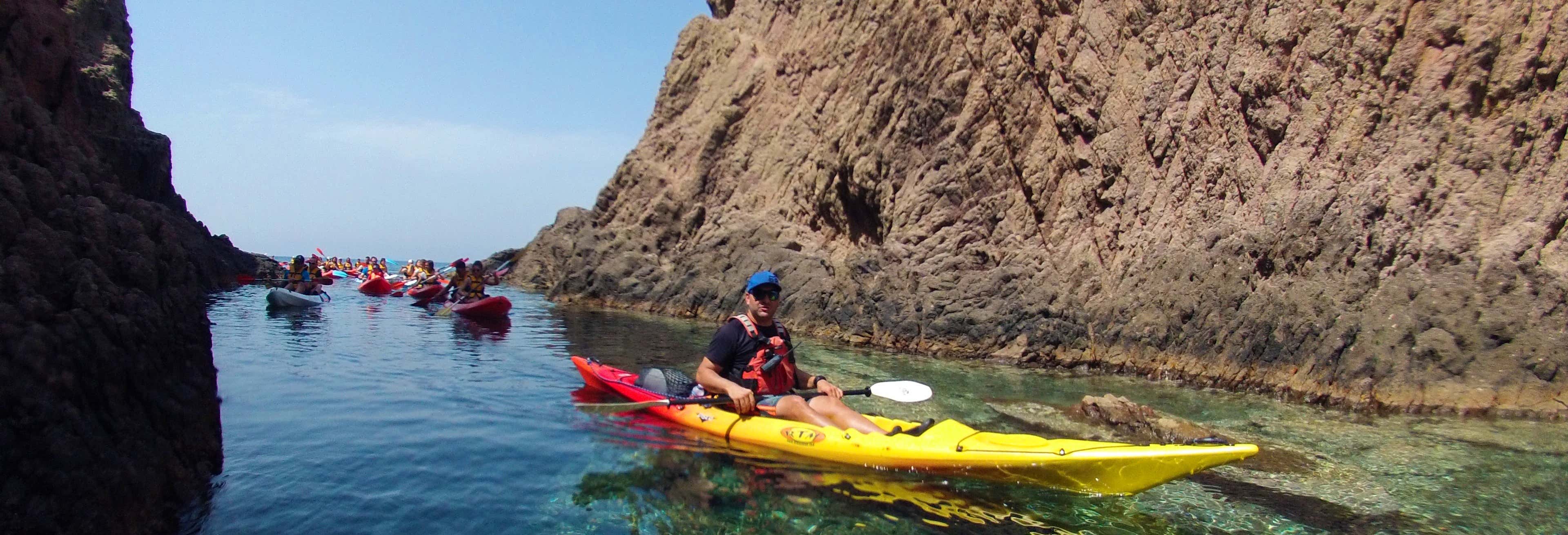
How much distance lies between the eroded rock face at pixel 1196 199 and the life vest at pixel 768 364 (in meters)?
6.47

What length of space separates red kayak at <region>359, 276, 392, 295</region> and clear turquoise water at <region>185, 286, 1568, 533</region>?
17.2 m

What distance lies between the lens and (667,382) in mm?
8609

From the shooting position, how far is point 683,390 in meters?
8.45

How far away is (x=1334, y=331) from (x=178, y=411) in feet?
36.1

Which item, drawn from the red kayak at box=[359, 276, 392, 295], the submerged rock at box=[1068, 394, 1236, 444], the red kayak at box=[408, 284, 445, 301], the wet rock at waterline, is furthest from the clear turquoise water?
the wet rock at waterline

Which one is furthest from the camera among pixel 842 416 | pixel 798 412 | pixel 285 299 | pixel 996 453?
pixel 285 299

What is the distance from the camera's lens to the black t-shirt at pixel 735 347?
6.92m

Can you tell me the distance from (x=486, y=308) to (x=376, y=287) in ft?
34.8

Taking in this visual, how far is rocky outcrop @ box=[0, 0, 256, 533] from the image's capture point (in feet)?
11.4

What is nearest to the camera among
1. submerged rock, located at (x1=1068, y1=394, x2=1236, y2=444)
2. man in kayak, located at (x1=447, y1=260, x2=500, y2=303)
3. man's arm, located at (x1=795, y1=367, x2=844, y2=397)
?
man's arm, located at (x1=795, y1=367, x2=844, y2=397)

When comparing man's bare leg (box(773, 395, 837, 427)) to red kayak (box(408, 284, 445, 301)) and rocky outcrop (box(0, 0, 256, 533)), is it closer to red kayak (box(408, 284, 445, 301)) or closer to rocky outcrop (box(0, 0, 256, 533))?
rocky outcrop (box(0, 0, 256, 533))

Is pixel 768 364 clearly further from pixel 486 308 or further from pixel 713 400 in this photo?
pixel 486 308

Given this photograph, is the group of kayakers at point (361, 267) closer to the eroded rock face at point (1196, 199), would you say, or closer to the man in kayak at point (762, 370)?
the eroded rock face at point (1196, 199)

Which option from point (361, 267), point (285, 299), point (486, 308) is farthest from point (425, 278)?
point (361, 267)
